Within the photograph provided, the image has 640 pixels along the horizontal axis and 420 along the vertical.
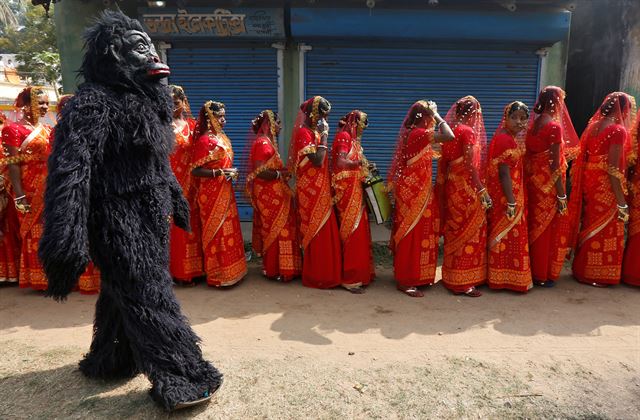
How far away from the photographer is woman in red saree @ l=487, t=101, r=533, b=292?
13.4 feet

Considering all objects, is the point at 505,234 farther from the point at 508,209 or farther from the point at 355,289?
the point at 355,289

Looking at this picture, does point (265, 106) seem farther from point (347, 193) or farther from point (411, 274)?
point (411, 274)

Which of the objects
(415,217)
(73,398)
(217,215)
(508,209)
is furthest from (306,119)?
(73,398)

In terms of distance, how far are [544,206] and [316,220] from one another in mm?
2279

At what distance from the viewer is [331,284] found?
4555 mm

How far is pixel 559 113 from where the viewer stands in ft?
13.6

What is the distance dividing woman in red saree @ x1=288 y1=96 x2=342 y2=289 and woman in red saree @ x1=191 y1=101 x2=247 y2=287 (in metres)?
0.69

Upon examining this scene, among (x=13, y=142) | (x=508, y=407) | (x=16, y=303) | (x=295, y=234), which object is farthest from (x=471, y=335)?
(x=13, y=142)

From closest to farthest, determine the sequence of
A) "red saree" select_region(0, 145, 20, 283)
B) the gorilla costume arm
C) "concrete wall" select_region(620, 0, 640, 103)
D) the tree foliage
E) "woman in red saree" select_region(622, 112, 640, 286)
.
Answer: the gorilla costume arm → "woman in red saree" select_region(622, 112, 640, 286) → "red saree" select_region(0, 145, 20, 283) → "concrete wall" select_region(620, 0, 640, 103) → the tree foliage

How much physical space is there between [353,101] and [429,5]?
69.5 inches

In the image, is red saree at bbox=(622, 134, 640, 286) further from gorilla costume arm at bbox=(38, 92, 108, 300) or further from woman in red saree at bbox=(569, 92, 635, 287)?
gorilla costume arm at bbox=(38, 92, 108, 300)

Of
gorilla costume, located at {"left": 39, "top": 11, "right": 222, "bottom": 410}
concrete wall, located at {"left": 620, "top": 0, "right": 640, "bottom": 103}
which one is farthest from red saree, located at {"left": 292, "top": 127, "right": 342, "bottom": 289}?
concrete wall, located at {"left": 620, "top": 0, "right": 640, "bottom": 103}

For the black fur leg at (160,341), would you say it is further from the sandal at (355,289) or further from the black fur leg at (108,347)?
the sandal at (355,289)

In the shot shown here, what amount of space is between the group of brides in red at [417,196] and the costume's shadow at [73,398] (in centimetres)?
174
